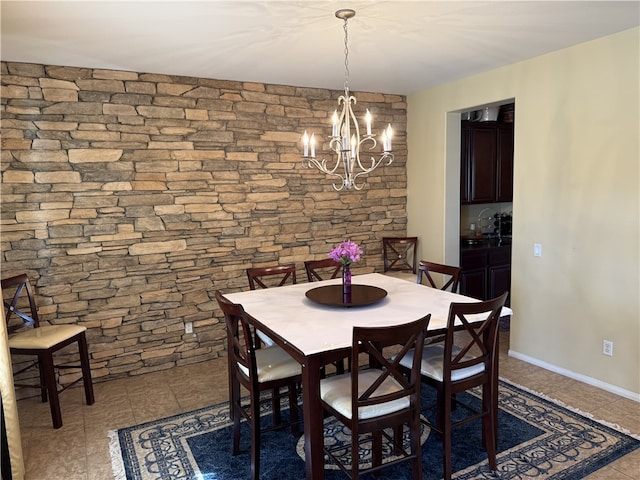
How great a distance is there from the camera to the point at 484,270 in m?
5.30

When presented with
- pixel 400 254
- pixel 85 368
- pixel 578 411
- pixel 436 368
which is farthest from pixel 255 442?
pixel 400 254

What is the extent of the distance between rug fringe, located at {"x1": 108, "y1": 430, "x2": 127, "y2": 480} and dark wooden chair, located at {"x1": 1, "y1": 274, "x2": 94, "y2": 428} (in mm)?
438

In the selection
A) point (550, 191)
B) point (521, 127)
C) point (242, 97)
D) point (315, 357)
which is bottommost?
point (315, 357)

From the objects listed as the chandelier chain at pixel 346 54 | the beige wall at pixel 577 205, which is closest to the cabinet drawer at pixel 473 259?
the beige wall at pixel 577 205

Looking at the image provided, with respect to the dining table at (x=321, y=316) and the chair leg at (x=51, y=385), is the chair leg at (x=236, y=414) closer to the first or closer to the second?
the dining table at (x=321, y=316)

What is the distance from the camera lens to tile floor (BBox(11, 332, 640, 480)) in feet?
8.75

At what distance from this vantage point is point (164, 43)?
3.14 m

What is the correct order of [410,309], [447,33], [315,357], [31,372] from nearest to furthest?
[315,357] → [410,309] → [447,33] → [31,372]

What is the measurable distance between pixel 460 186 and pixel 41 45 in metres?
3.99

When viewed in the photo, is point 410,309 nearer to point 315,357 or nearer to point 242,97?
point 315,357

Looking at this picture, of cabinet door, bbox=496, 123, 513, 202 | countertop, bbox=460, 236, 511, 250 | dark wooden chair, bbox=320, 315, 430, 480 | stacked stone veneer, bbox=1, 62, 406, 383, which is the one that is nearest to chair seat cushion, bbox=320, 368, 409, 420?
dark wooden chair, bbox=320, 315, 430, 480

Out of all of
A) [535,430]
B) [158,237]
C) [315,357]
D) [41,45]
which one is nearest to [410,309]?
[315,357]

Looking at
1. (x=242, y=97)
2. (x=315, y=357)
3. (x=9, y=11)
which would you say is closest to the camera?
(x=315, y=357)

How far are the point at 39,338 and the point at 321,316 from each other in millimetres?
2001
